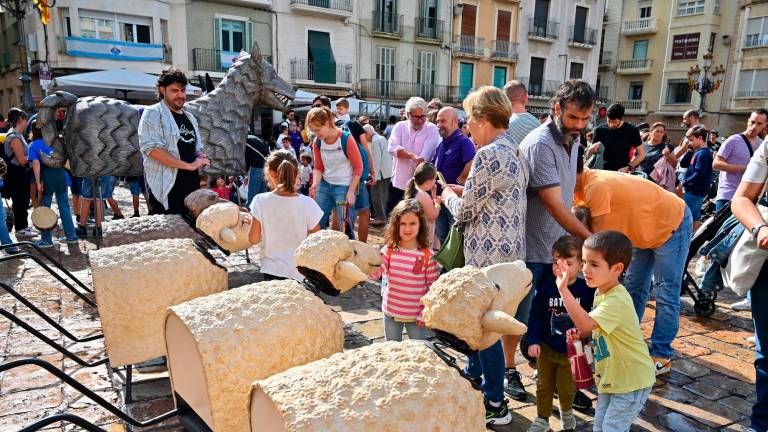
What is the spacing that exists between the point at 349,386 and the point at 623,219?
243cm

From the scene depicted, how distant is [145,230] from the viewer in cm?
313

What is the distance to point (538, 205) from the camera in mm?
3057

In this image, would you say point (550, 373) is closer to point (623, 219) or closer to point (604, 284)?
point (604, 284)

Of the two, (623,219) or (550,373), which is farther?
(623,219)

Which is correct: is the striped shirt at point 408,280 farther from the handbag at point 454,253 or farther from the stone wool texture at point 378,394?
the stone wool texture at point 378,394

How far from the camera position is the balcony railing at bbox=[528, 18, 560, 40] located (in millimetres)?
29297

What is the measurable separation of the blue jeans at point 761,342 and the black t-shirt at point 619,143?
334 centimetres

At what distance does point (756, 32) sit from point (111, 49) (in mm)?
34427

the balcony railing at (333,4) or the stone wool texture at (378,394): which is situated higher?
the balcony railing at (333,4)

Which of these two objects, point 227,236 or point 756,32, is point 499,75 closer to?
point 756,32

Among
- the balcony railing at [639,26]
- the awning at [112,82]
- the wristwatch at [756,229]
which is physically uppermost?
the balcony railing at [639,26]

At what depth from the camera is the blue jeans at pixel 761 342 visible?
2.63 metres

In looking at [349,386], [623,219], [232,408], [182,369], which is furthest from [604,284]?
[182,369]

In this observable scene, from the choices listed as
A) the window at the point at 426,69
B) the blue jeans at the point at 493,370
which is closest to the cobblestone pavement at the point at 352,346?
the blue jeans at the point at 493,370
